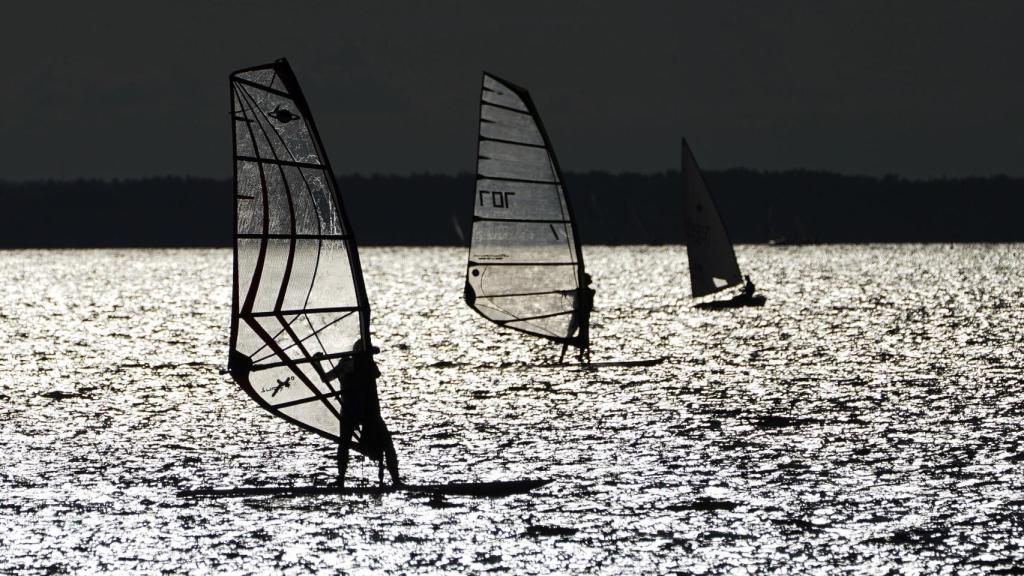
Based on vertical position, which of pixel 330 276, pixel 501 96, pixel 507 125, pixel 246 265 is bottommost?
pixel 330 276

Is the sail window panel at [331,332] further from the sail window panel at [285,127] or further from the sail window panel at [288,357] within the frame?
the sail window panel at [285,127]

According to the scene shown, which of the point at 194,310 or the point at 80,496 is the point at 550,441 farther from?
the point at 194,310

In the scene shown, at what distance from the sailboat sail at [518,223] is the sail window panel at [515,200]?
2 cm

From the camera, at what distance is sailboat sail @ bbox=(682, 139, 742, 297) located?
49219 millimetres

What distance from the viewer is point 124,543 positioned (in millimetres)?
14781

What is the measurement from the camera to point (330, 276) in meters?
16.4

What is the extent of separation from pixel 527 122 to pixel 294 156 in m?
13.5

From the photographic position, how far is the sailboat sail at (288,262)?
51.8 feet

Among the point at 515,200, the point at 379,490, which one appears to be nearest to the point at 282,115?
the point at 379,490

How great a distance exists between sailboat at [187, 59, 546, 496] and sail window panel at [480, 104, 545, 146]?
1284cm

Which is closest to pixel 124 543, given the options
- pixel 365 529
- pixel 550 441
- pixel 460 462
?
pixel 365 529

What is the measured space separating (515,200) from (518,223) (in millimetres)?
534

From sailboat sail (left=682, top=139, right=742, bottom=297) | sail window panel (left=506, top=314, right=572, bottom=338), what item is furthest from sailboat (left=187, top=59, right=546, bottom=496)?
sailboat sail (left=682, top=139, right=742, bottom=297)

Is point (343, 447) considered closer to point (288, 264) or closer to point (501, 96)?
point (288, 264)
